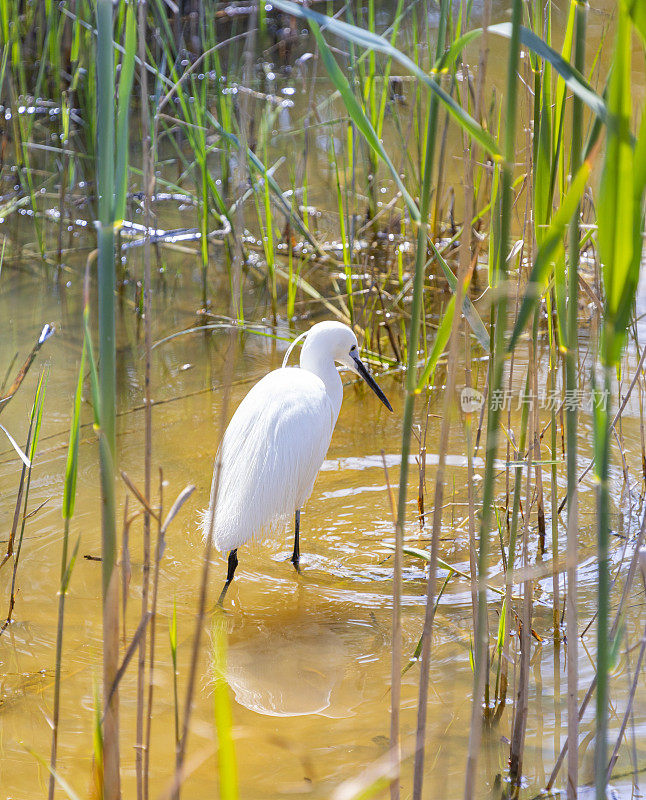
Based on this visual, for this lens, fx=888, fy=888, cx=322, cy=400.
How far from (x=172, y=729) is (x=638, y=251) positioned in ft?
4.28

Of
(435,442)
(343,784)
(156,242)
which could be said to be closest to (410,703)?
(343,784)

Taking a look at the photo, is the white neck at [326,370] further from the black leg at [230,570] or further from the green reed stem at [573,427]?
the green reed stem at [573,427]

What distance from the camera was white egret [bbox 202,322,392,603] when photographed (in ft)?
7.09

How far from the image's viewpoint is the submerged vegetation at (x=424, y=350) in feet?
2.84

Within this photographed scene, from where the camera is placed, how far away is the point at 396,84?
5.06 meters

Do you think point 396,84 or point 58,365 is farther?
point 396,84

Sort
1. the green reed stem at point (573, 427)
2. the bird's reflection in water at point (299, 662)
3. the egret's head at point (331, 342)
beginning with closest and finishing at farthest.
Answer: the green reed stem at point (573, 427) < the bird's reflection in water at point (299, 662) < the egret's head at point (331, 342)

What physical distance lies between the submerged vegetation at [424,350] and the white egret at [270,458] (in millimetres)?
159

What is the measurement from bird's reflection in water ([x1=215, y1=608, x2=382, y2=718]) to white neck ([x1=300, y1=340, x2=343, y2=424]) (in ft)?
2.19

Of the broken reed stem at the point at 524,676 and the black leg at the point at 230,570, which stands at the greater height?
the broken reed stem at the point at 524,676

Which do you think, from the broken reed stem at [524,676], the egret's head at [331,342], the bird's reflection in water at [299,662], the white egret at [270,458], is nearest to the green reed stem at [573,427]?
the broken reed stem at [524,676]

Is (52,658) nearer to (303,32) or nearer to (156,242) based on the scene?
(156,242)

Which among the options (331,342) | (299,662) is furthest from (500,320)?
(331,342)

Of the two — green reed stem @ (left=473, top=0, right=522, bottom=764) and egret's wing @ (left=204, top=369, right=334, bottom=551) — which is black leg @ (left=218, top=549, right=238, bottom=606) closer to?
egret's wing @ (left=204, top=369, right=334, bottom=551)
